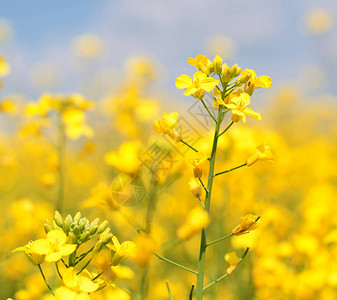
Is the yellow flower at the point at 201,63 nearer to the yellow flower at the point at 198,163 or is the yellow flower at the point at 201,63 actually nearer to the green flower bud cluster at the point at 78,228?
the yellow flower at the point at 198,163

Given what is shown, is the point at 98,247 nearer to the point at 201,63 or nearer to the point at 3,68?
the point at 201,63

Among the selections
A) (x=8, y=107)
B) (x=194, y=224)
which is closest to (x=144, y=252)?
(x=194, y=224)

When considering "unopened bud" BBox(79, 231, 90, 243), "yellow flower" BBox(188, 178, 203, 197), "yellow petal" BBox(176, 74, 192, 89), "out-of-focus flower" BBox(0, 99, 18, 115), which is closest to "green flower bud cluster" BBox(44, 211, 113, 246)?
"unopened bud" BBox(79, 231, 90, 243)

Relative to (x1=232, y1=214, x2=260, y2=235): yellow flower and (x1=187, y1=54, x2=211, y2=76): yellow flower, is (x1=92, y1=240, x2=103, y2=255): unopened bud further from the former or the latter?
(x1=187, y1=54, x2=211, y2=76): yellow flower

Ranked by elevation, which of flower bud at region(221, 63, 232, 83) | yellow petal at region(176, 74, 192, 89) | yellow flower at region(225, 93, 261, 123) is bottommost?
yellow flower at region(225, 93, 261, 123)

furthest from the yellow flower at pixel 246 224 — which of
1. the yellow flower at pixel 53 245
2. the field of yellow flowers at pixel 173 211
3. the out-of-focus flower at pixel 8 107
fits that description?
the out-of-focus flower at pixel 8 107

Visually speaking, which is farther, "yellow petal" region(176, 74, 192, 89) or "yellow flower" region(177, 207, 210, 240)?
"yellow petal" region(176, 74, 192, 89)

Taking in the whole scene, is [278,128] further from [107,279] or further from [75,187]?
[107,279]

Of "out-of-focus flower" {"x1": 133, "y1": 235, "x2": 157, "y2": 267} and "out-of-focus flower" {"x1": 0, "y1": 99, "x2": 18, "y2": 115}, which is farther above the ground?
"out-of-focus flower" {"x1": 0, "y1": 99, "x2": 18, "y2": 115}
